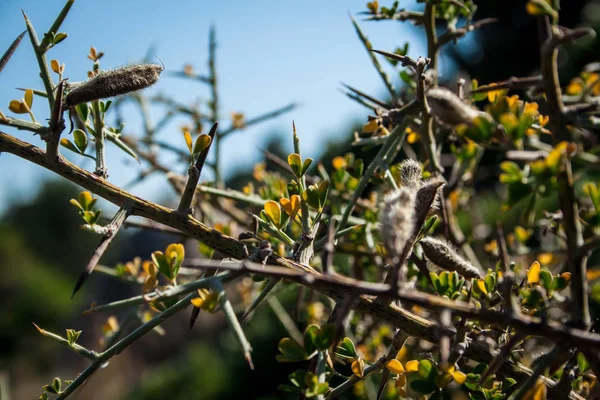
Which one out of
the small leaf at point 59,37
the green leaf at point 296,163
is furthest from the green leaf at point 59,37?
the green leaf at point 296,163

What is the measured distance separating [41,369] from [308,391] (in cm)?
1014

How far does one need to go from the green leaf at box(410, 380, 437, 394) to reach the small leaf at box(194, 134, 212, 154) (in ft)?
1.21

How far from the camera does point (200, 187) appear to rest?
1007mm

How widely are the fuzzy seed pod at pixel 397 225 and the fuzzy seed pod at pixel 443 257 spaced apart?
201mm

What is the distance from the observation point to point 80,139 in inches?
26.6

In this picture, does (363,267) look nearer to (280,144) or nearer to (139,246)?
(280,144)

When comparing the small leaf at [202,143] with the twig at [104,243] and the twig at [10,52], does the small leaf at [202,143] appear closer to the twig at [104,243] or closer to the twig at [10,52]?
the twig at [104,243]

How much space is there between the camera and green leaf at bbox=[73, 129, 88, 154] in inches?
26.4

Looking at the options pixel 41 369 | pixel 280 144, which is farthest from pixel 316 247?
pixel 41 369

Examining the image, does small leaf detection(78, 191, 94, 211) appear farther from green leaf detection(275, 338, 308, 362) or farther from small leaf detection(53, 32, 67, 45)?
green leaf detection(275, 338, 308, 362)

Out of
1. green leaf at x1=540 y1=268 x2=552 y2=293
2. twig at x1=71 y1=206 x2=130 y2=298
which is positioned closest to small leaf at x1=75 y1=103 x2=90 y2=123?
twig at x1=71 y1=206 x2=130 y2=298

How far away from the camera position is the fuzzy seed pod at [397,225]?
0.45 meters

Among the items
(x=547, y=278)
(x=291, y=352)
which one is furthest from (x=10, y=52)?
(x=547, y=278)

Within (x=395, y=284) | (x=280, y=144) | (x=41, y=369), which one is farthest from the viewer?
(x=280, y=144)
